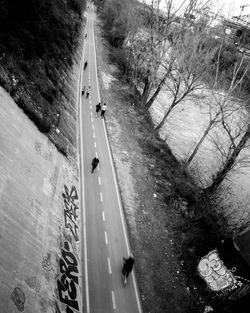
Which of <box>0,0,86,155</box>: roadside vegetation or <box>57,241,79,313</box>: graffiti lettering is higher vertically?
<box>0,0,86,155</box>: roadside vegetation

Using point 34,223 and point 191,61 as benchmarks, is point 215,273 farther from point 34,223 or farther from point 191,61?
point 191,61

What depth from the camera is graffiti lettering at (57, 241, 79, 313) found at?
13.5m

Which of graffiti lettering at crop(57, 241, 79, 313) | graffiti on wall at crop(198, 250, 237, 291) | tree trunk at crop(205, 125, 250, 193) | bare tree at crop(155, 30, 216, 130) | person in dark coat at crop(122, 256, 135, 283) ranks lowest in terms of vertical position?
graffiti lettering at crop(57, 241, 79, 313)

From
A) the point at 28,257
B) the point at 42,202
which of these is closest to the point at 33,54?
the point at 42,202

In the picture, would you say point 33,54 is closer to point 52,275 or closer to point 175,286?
point 52,275

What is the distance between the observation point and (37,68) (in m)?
24.0

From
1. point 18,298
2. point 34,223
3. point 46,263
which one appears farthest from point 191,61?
point 18,298

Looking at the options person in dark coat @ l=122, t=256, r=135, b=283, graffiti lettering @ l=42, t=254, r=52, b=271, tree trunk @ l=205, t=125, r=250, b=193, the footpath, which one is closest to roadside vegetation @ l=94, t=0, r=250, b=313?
tree trunk @ l=205, t=125, r=250, b=193

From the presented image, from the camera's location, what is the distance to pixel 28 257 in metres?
12.7

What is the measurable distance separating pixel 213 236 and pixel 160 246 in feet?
12.6

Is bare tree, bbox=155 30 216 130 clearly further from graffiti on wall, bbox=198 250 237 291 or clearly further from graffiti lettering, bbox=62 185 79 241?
graffiti on wall, bbox=198 250 237 291

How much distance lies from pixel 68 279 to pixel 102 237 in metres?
4.05

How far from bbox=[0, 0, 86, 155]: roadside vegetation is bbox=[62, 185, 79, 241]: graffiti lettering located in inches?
129

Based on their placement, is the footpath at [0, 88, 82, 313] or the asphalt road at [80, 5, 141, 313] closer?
the footpath at [0, 88, 82, 313]
